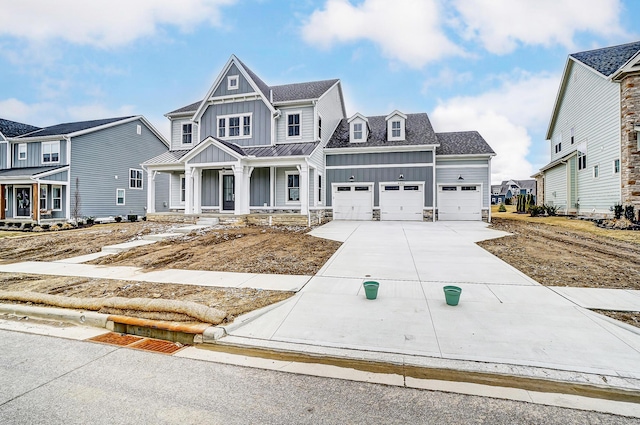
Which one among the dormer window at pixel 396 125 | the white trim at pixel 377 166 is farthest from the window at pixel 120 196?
→ the dormer window at pixel 396 125

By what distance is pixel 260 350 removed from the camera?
3.84 metres

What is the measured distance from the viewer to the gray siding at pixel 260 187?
18484 millimetres

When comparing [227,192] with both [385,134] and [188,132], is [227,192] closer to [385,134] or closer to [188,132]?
[188,132]

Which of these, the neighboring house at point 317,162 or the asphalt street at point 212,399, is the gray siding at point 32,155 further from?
the asphalt street at point 212,399

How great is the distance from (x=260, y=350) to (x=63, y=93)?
45407 millimetres

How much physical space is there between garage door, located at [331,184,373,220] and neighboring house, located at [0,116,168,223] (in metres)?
17.7

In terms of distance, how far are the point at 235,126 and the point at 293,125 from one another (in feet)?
12.4

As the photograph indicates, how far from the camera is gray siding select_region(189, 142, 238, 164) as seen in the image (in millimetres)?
16500

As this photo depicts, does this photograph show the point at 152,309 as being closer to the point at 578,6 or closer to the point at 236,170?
the point at 236,170

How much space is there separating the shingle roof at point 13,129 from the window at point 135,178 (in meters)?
8.53

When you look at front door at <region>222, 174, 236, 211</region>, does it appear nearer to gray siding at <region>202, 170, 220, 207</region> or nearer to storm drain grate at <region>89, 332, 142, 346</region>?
gray siding at <region>202, 170, 220, 207</region>

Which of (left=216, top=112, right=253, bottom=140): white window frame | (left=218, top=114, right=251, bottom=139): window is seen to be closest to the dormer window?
(left=216, top=112, right=253, bottom=140): white window frame

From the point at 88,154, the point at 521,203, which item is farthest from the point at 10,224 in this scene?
the point at 521,203

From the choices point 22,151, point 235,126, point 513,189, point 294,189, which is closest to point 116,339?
point 294,189
